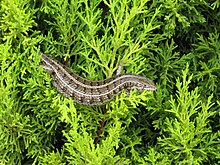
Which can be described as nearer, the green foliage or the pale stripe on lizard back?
the green foliage

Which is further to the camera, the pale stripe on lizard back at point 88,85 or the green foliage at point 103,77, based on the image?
the pale stripe on lizard back at point 88,85

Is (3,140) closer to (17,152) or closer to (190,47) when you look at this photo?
(17,152)

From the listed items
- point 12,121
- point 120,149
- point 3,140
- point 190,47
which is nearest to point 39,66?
point 12,121

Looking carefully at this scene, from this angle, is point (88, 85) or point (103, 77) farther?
point (103, 77)
